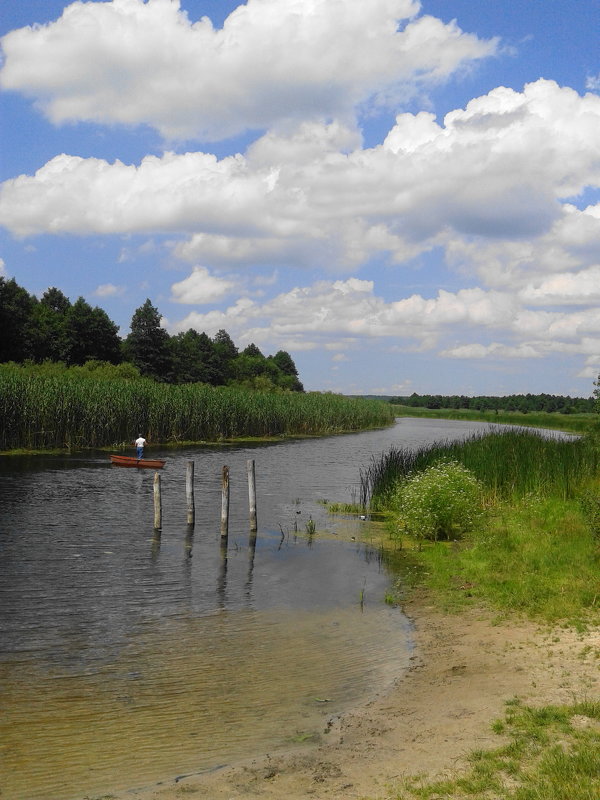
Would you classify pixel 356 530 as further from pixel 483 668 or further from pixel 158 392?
pixel 158 392

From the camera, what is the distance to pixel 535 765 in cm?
677

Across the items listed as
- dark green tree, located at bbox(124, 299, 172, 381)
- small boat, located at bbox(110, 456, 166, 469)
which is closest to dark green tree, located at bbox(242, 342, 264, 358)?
dark green tree, located at bbox(124, 299, 172, 381)

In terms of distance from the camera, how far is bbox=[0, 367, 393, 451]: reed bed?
4153 centimetres

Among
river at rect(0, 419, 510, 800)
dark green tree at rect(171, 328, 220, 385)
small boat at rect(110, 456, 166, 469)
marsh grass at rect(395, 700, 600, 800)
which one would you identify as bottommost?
river at rect(0, 419, 510, 800)

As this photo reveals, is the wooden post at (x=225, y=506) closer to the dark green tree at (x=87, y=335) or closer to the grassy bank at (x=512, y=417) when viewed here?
the dark green tree at (x=87, y=335)

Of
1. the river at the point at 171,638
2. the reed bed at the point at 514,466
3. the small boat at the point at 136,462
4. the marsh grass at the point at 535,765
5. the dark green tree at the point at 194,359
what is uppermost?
the dark green tree at the point at 194,359

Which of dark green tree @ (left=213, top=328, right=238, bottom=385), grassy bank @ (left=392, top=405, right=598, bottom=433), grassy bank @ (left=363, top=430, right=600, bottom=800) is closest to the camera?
grassy bank @ (left=363, top=430, right=600, bottom=800)

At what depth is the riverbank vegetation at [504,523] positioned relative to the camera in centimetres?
1414

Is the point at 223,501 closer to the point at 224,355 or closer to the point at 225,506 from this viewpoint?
the point at 225,506

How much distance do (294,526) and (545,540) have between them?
9.04m

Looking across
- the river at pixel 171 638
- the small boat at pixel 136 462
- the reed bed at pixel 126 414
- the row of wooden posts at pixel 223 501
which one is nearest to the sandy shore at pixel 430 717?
the river at pixel 171 638

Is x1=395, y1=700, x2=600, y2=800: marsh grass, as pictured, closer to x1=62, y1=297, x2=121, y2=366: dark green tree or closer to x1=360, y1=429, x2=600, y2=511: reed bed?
x1=360, y1=429, x2=600, y2=511: reed bed

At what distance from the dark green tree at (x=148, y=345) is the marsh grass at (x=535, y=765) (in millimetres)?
99559

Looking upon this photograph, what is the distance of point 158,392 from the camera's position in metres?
52.6
